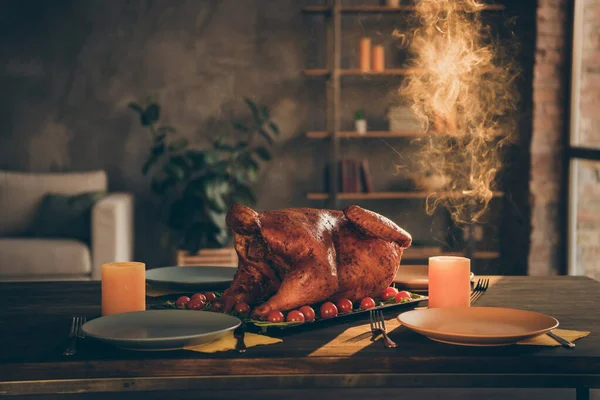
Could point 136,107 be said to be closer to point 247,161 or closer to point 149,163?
point 149,163

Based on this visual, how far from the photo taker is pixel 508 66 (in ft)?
15.8

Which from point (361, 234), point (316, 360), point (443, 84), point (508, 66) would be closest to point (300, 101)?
point (443, 84)

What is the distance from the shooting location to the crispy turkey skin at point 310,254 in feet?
5.15

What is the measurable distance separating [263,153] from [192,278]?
2842 mm

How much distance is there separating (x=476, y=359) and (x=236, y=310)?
496 millimetres

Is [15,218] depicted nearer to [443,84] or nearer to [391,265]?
[443,84]

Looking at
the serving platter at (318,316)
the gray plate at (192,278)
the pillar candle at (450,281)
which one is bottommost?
the serving platter at (318,316)

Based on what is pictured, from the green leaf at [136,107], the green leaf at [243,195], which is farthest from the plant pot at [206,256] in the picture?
the green leaf at [136,107]

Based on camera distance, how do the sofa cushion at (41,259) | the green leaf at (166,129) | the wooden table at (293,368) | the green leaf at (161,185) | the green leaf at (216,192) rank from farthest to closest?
1. the green leaf at (166,129)
2. the green leaf at (161,185)
3. the green leaf at (216,192)
4. the sofa cushion at (41,259)
5. the wooden table at (293,368)

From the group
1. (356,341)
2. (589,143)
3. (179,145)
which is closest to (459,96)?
(589,143)

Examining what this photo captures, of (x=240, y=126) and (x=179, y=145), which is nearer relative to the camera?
(x=179, y=145)

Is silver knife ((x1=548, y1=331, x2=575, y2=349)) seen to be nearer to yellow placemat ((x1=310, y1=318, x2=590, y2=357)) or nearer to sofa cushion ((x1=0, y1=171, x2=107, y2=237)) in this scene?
yellow placemat ((x1=310, y1=318, x2=590, y2=357))

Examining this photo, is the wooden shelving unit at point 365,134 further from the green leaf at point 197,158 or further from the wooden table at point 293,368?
the wooden table at point 293,368

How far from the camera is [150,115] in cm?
474
